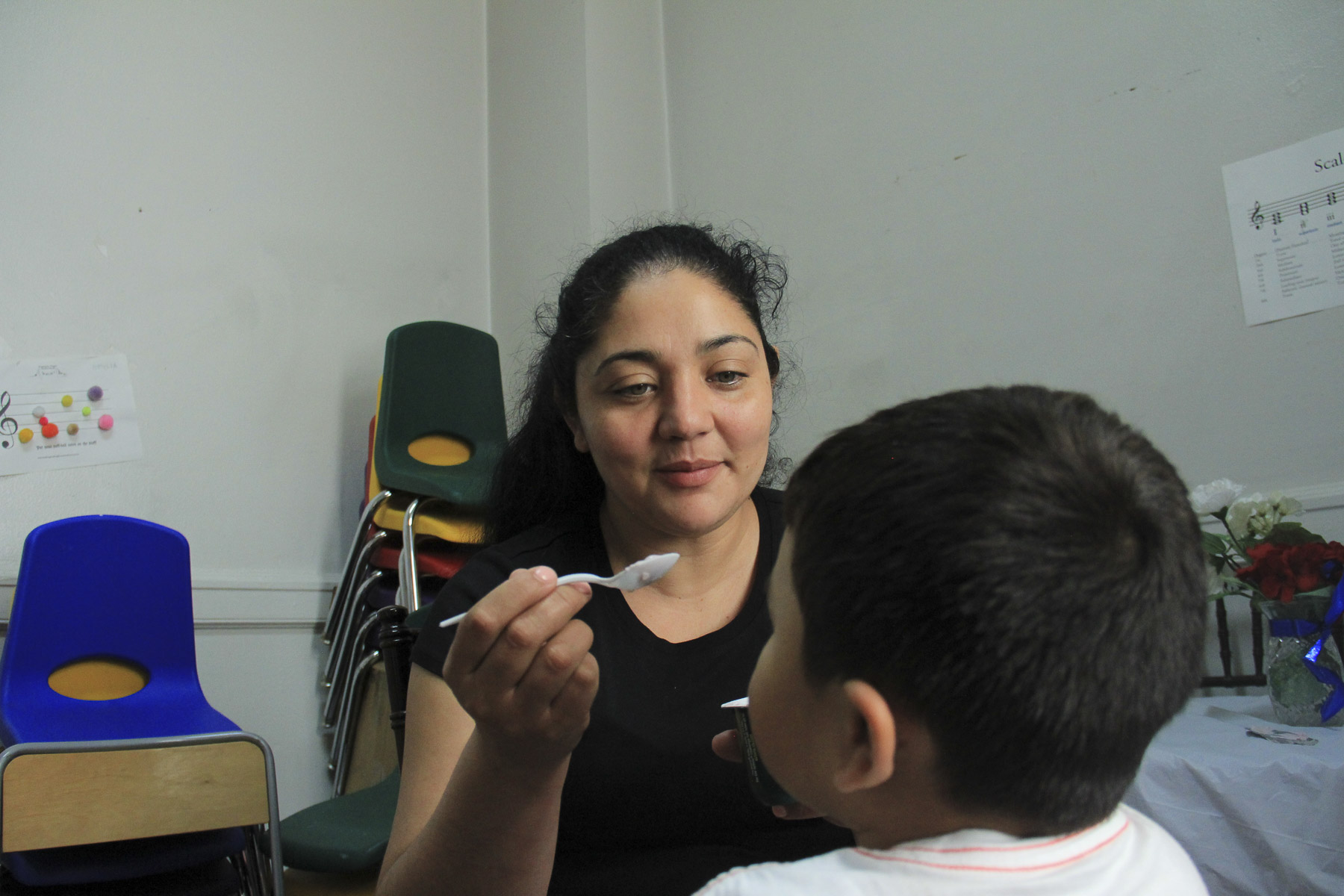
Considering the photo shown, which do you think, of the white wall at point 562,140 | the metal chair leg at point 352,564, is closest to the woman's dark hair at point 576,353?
the metal chair leg at point 352,564

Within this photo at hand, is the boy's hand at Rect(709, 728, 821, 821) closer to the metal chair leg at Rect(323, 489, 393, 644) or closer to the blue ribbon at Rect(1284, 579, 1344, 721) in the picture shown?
the blue ribbon at Rect(1284, 579, 1344, 721)

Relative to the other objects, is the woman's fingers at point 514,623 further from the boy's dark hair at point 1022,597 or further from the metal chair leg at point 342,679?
the metal chair leg at point 342,679

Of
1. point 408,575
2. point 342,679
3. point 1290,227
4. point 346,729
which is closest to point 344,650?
point 342,679

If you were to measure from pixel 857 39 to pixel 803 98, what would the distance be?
215mm

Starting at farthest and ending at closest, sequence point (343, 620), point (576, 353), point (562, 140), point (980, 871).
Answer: point (562, 140) < point (343, 620) < point (576, 353) < point (980, 871)

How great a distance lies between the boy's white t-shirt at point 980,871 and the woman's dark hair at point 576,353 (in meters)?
0.75

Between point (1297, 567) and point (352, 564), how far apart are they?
200 centimetres

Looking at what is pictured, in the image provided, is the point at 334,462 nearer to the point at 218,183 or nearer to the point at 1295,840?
the point at 218,183

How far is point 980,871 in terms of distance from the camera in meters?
0.49

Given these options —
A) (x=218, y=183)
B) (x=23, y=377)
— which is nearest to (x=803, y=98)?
(x=218, y=183)

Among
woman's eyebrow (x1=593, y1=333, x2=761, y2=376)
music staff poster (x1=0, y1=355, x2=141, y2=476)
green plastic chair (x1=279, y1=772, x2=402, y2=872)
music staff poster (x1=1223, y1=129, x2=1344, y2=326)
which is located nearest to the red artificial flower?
music staff poster (x1=1223, y1=129, x2=1344, y2=326)

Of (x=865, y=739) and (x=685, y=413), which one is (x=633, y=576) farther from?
(x=685, y=413)

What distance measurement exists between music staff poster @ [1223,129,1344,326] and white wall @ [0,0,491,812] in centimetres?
217

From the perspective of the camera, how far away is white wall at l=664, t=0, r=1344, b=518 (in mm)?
1796
